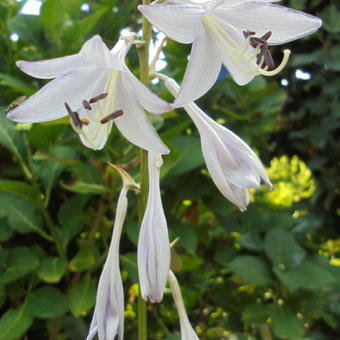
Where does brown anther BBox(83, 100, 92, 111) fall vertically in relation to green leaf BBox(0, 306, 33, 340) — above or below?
above

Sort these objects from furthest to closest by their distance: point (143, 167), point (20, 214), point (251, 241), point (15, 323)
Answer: point (251, 241), point (20, 214), point (15, 323), point (143, 167)

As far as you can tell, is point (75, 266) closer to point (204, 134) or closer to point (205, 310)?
point (204, 134)

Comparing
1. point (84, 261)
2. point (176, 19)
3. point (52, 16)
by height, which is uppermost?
point (176, 19)

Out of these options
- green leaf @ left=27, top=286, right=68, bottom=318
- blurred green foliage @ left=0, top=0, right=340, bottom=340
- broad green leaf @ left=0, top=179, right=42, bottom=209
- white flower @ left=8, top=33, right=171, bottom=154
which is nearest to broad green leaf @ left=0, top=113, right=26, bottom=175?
blurred green foliage @ left=0, top=0, right=340, bottom=340

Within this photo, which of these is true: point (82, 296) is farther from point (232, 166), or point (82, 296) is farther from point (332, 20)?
point (332, 20)

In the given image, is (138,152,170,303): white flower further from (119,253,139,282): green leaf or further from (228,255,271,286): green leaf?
(228,255,271,286): green leaf

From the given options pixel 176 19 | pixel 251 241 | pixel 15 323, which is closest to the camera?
pixel 176 19

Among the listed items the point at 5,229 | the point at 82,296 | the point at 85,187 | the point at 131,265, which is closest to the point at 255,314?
the point at 131,265
